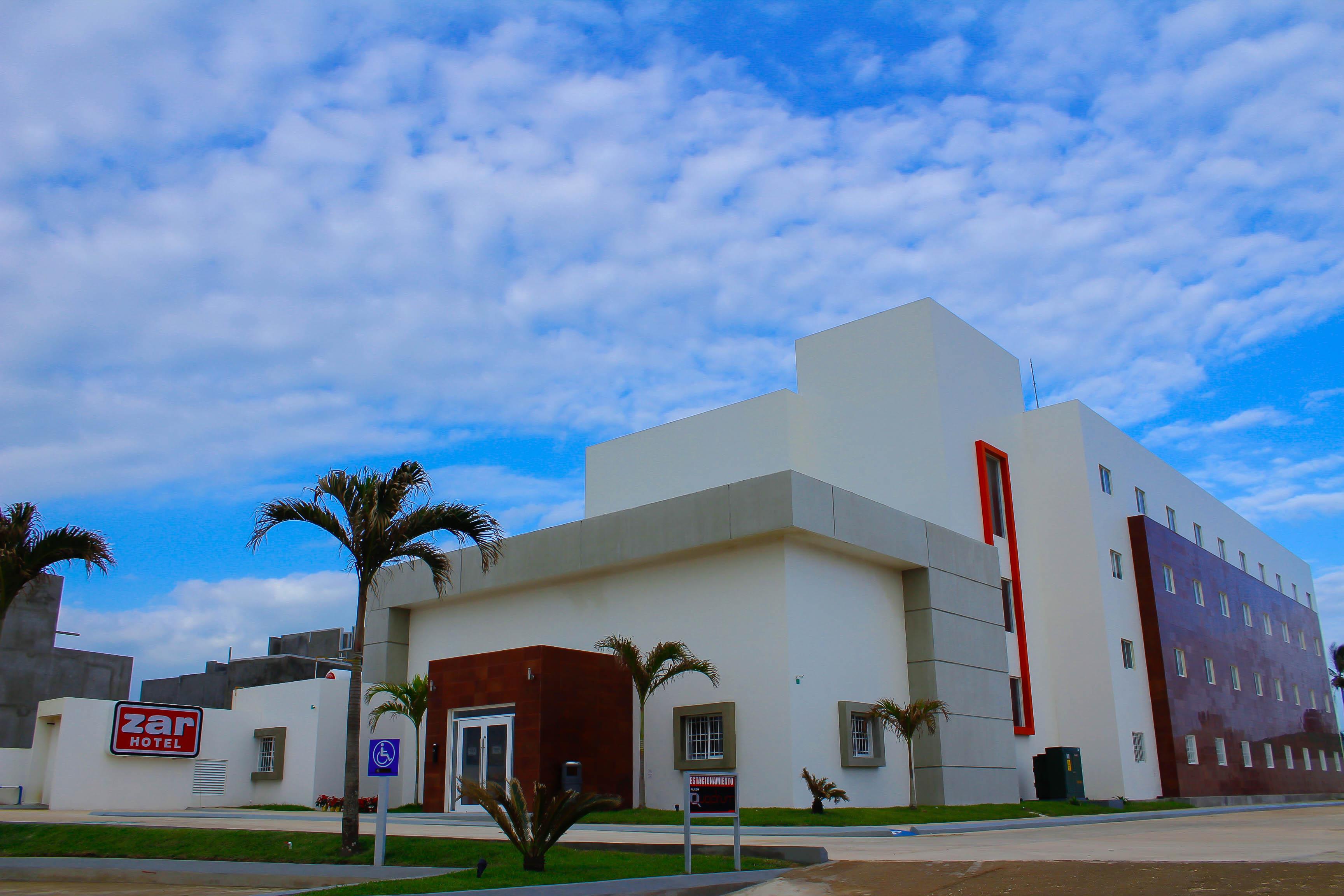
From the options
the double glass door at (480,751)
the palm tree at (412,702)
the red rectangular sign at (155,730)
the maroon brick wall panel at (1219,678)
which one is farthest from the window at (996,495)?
the red rectangular sign at (155,730)

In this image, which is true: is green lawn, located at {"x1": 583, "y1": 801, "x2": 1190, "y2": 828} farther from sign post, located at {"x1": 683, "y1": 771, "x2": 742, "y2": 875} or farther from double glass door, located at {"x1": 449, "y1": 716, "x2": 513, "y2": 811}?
sign post, located at {"x1": 683, "y1": 771, "x2": 742, "y2": 875}

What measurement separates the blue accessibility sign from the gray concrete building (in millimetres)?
36086

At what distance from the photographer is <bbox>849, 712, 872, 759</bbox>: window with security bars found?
24875 millimetres

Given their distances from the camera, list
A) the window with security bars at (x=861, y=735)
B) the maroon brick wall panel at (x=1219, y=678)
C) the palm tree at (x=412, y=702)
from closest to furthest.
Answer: the window with security bars at (x=861, y=735)
the palm tree at (x=412, y=702)
the maroon brick wall panel at (x=1219, y=678)

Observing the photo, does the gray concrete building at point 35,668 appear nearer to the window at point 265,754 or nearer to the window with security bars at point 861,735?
the window at point 265,754

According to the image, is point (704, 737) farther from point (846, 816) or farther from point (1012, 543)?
point (1012, 543)

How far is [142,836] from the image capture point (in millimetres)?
17000

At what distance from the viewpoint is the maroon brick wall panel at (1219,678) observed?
35.8m

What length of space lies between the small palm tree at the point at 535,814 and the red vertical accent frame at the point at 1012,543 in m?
22.0

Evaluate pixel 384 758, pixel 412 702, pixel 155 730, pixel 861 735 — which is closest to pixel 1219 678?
pixel 861 735

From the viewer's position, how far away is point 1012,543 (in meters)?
34.1

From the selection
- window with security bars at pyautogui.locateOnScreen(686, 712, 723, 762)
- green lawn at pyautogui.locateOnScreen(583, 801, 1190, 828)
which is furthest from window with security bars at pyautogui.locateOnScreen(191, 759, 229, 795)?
window with security bars at pyautogui.locateOnScreen(686, 712, 723, 762)

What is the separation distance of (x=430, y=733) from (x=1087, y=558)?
71.4 ft

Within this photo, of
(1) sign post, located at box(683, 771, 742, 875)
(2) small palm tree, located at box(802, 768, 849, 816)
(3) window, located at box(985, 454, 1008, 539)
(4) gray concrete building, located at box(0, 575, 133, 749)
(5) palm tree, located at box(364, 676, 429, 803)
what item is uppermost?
(3) window, located at box(985, 454, 1008, 539)
